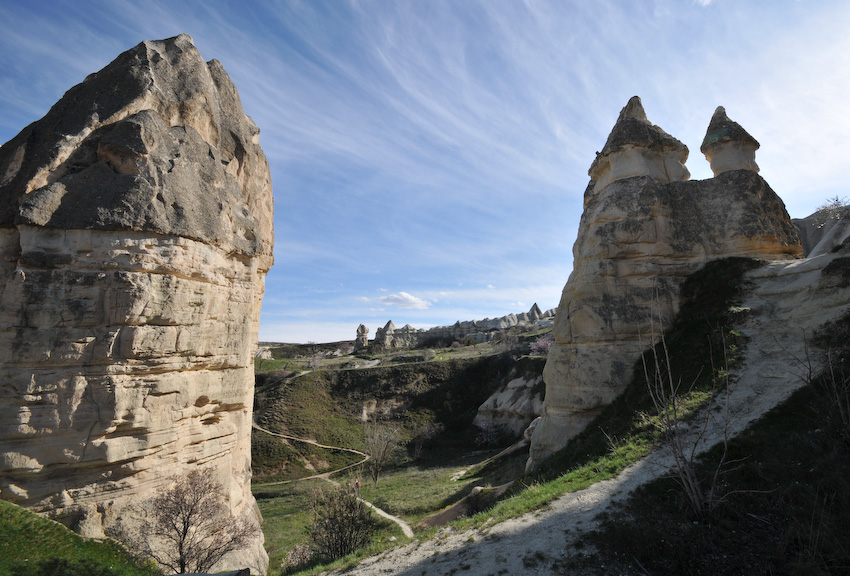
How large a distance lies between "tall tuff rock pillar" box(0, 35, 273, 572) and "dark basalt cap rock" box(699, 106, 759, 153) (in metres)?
19.1

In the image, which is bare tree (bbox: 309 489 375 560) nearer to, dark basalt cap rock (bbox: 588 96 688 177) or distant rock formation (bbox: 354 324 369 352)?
dark basalt cap rock (bbox: 588 96 688 177)

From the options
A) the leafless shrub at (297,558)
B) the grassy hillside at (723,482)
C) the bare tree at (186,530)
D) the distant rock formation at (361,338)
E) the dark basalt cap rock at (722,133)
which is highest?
the dark basalt cap rock at (722,133)

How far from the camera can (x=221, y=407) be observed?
550 inches

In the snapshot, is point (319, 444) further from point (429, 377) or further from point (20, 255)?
point (20, 255)

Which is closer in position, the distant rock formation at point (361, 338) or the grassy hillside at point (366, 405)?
the grassy hillside at point (366, 405)

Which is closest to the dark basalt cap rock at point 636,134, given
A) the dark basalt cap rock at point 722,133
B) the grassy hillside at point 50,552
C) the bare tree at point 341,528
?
the dark basalt cap rock at point 722,133

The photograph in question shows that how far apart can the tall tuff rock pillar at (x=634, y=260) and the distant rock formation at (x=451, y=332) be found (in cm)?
5851

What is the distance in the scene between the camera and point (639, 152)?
17906mm

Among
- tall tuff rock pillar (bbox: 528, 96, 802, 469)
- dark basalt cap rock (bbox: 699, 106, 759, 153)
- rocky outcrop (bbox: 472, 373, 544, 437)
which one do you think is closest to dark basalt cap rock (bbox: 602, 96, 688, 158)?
dark basalt cap rock (bbox: 699, 106, 759, 153)

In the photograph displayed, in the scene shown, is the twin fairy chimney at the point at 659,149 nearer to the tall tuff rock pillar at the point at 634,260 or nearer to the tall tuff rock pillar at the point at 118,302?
the tall tuff rock pillar at the point at 634,260

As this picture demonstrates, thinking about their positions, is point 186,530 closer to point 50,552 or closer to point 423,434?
point 50,552

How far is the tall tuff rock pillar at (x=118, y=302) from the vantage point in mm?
10234

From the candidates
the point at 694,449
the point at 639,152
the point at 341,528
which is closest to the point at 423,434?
the point at 341,528

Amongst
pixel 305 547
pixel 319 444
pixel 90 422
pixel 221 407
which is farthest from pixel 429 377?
pixel 90 422
